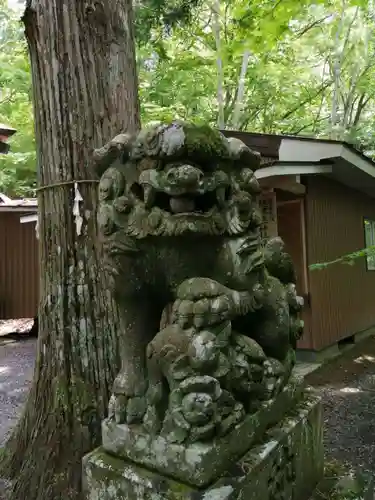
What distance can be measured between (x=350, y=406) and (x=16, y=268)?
850 centimetres

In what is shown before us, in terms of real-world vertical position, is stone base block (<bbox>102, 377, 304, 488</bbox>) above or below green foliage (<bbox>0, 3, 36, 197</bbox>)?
below

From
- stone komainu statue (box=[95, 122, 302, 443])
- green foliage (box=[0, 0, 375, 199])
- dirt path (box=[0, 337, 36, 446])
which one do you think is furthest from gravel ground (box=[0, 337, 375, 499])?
green foliage (box=[0, 0, 375, 199])

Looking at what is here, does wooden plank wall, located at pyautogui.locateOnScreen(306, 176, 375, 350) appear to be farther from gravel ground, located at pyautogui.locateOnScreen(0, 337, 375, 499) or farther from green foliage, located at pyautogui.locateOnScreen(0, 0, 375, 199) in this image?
green foliage, located at pyautogui.locateOnScreen(0, 0, 375, 199)

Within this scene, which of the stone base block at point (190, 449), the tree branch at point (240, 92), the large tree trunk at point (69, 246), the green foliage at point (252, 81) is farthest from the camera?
the tree branch at point (240, 92)

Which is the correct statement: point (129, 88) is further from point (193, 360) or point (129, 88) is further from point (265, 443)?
point (265, 443)

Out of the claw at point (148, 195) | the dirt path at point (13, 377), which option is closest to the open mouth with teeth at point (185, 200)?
the claw at point (148, 195)

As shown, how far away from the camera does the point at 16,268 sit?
421 inches

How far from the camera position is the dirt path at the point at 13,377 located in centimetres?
451

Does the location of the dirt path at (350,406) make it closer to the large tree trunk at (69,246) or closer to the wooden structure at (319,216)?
the wooden structure at (319,216)

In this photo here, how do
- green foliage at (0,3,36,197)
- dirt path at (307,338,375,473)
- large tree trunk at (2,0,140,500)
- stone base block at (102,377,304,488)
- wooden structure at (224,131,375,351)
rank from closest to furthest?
stone base block at (102,377,304,488) < large tree trunk at (2,0,140,500) < dirt path at (307,338,375,473) < wooden structure at (224,131,375,351) < green foliage at (0,3,36,197)

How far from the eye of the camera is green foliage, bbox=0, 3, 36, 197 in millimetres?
9375

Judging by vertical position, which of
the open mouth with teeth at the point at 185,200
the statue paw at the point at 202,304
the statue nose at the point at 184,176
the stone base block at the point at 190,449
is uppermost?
the statue nose at the point at 184,176

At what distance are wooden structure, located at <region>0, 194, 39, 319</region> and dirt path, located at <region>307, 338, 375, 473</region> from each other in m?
7.39


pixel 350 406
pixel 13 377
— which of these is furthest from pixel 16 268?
pixel 350 406
